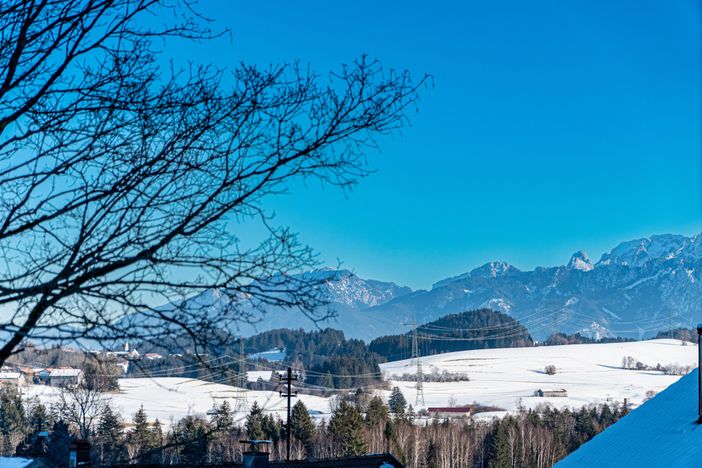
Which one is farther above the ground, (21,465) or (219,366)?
(219,366)

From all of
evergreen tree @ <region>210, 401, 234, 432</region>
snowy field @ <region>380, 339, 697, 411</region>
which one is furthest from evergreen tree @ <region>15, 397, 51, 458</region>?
snowy field @ <region>380, 339, 697, 411</region>

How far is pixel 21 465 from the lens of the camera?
40.5 ft

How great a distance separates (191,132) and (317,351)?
18064 cm

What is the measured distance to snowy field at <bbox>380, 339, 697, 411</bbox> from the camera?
362 feet

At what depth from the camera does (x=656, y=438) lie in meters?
9.22

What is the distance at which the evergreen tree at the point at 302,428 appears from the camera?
51.9 m

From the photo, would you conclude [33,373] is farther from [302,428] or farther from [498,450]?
[498,450]

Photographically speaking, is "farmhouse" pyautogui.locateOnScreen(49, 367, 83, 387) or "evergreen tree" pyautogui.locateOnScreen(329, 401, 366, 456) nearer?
"farmhouse" pyautogui.locateOnScreen(49, 367, 83, 387)

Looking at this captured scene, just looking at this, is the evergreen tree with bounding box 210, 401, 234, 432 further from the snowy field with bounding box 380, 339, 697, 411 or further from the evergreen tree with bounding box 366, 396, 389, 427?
the snowy field with bounding box 380, 339, 697, 411

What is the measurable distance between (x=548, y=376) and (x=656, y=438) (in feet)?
458

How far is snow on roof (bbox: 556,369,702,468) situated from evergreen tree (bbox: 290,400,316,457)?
41.8 m

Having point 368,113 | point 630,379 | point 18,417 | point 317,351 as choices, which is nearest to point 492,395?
point 630,379

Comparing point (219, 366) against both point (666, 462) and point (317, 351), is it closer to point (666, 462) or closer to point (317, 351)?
point (666, 462)

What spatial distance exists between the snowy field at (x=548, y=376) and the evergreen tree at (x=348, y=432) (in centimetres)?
5121
